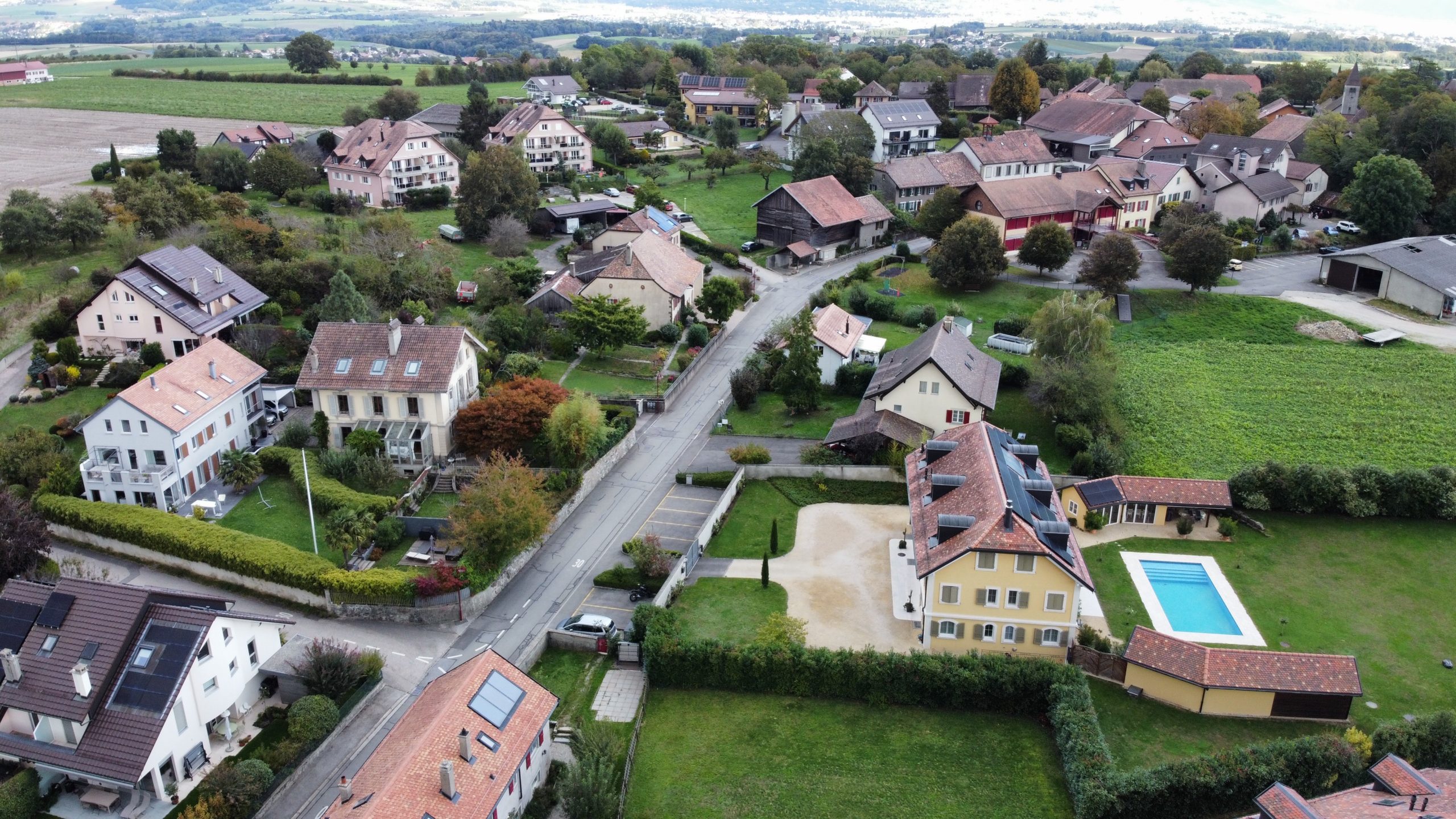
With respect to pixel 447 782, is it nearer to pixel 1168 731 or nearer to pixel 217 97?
pixel 1168 731

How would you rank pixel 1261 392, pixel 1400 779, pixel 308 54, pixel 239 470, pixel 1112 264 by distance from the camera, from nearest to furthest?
pixel 1400 779, pixel 239 470, pixel 1261 392, pixel 1112 264, pixel 308 54

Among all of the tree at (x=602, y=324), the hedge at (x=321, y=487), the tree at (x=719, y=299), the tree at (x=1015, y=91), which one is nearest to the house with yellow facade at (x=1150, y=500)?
the tree at (x=719, y=299)

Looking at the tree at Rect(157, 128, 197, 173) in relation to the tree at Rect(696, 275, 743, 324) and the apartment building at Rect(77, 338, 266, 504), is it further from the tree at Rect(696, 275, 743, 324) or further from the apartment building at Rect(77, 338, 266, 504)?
the apartment building at Rect(77, 338, 266, 504)

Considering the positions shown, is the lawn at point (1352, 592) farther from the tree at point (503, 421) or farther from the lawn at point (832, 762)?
the tree at point (503, 421)

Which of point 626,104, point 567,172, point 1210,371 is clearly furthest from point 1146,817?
point 626,104

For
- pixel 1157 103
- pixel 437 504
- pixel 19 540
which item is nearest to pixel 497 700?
pixel 437 504
